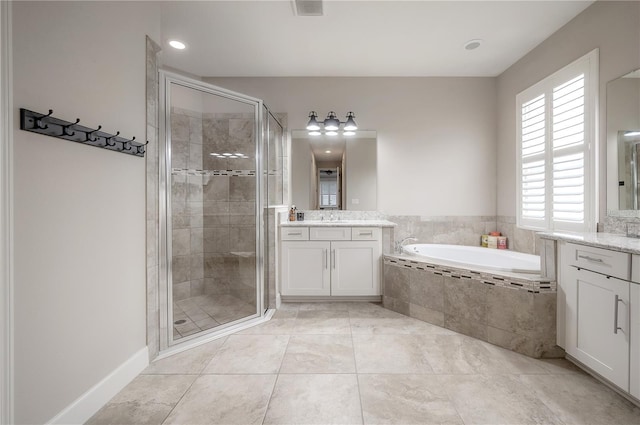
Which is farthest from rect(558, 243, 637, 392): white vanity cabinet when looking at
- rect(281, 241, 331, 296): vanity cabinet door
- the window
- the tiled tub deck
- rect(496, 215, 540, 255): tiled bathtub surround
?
rect(281, 241, 331, 296): vanity cabinet door

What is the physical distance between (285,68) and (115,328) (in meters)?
2.96

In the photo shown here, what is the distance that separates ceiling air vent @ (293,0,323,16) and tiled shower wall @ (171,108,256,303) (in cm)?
98

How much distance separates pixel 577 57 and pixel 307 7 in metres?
2.33

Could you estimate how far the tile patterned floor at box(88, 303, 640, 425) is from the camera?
1.39 m

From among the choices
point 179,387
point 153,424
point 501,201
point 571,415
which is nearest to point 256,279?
point 179,387

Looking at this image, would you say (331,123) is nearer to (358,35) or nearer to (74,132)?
(358,35)

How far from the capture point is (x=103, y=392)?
4.84 ft

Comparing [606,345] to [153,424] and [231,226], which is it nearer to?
[153,424]

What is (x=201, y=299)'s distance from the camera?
262cm

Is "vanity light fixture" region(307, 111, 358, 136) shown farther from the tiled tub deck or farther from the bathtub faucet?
the tiled tub deck

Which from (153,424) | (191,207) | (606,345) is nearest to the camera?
(153,424)

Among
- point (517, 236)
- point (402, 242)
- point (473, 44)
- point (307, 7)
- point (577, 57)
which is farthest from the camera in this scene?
point (402, 242)

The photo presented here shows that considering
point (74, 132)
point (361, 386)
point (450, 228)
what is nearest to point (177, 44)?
point (74, 132)

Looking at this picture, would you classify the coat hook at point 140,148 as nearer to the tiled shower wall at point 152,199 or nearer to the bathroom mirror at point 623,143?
the tiled shower wall at point 152,199
